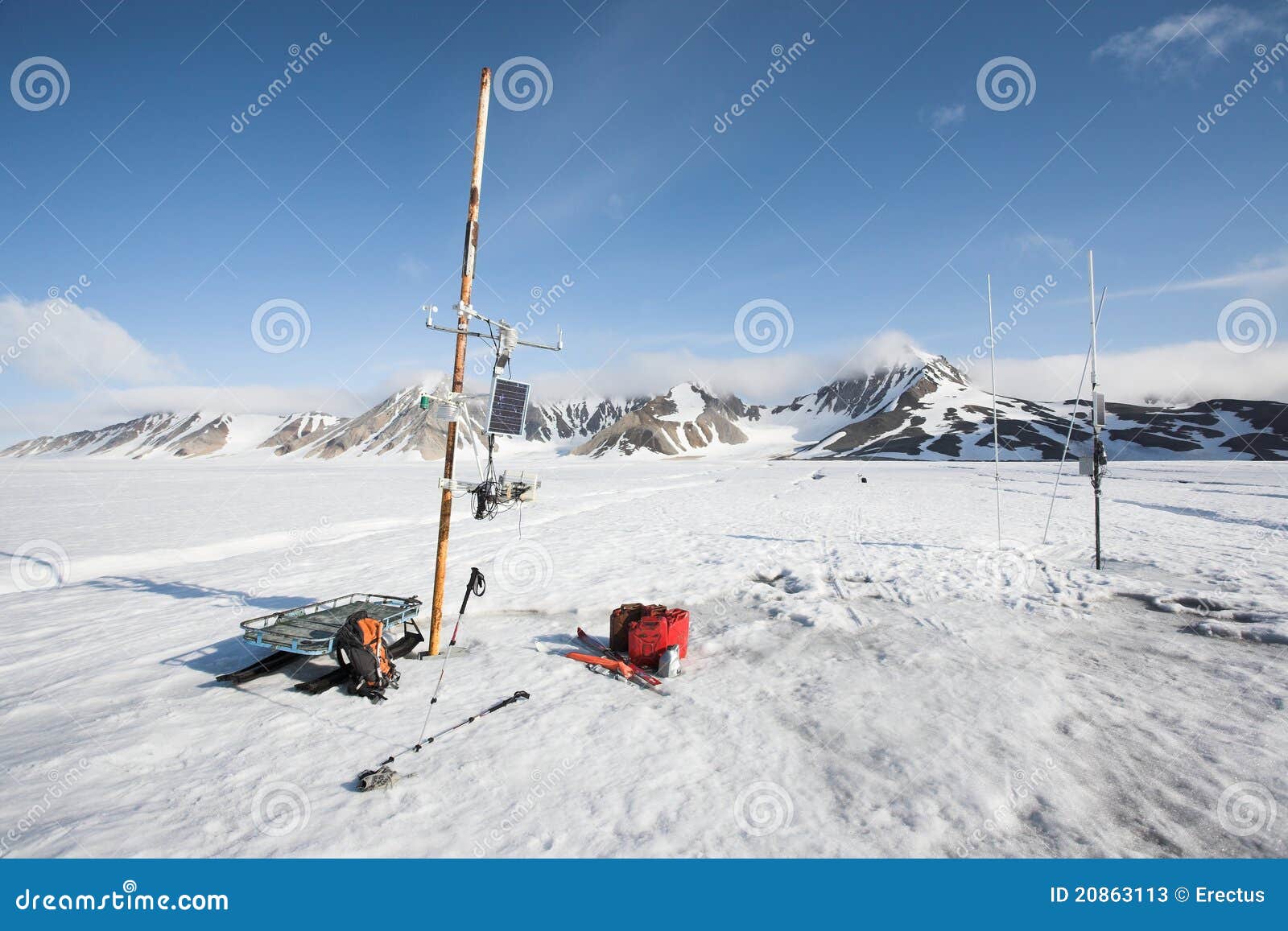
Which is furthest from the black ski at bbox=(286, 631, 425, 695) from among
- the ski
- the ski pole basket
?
the ski

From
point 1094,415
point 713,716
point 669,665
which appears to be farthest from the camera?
point 1094,415

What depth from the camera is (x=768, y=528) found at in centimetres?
2222

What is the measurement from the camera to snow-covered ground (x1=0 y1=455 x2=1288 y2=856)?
4.81m

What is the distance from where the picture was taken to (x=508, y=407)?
8.80 m

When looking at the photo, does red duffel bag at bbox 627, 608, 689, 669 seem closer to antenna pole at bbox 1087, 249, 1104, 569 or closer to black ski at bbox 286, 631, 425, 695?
black ski at bbox 286, 631, 425, 695

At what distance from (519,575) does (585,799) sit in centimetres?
962

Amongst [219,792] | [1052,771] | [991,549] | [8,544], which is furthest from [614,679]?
[8,544]

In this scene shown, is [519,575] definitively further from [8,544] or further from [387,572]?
[8,544]

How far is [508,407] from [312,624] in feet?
15.7

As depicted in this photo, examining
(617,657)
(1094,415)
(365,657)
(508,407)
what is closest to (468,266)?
(508,407)

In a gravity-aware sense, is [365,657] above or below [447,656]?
above

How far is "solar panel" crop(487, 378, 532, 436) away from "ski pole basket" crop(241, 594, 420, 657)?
138 inches

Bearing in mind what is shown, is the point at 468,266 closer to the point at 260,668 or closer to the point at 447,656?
the point at 447,656
